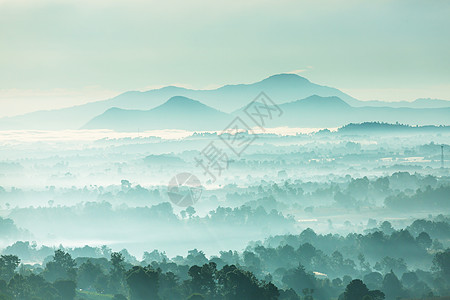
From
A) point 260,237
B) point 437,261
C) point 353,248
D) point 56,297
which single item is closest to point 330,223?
point 260,237

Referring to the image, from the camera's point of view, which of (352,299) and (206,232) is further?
(206,232)

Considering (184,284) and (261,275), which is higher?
(184,284)

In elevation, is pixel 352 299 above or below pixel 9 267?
below

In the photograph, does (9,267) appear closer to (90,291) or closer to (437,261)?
(90,291)

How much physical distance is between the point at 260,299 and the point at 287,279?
24551mm

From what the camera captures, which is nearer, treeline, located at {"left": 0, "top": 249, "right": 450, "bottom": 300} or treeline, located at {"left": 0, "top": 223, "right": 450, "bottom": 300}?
treeline, located at {"left": 0, "top": 249, "right": 450, "bottom": 300}

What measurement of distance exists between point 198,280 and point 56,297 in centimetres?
1487

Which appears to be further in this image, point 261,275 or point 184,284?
point 261,275

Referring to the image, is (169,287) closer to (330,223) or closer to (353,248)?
(353,248)

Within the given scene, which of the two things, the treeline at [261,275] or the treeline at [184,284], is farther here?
the treeline at [261,275]

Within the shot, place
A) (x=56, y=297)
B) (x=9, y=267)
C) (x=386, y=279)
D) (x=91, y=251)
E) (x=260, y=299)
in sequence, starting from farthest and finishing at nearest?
(x=91, y=251)
(x=386, y=279)
(x=9, y=267)
(x=56, y=297)
(x=260, y=299)

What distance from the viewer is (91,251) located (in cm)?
14750

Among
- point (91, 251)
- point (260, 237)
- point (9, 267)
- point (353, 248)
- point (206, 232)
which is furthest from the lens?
point (206, 232)

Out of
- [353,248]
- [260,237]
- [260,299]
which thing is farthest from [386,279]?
[260,237]
